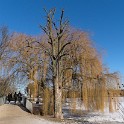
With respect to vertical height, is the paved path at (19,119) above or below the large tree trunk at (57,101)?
below

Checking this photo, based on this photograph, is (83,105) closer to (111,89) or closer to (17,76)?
(111,89)

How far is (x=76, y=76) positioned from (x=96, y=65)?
5.94ft

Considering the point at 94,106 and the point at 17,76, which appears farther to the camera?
the point at 17,76

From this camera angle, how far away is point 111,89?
70.2 ft

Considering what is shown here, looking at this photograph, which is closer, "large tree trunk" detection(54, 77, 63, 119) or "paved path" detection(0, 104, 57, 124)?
"paved path" detection(0, 104, 57, 124)

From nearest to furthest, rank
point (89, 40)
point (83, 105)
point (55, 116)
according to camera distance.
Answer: point (55, 116), point (83, 105), point (89, 40)

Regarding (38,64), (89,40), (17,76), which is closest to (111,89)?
(89,40)

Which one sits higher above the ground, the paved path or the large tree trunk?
the large tree trunk

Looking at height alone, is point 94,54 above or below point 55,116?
above

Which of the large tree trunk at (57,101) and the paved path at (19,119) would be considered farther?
the large tree trunk at (57,101)

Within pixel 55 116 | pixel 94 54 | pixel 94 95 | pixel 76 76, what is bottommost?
pixel 55 116

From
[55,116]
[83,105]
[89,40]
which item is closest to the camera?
[55,116]

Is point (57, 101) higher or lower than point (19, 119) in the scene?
higher

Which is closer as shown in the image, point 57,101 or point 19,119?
point 19,119
